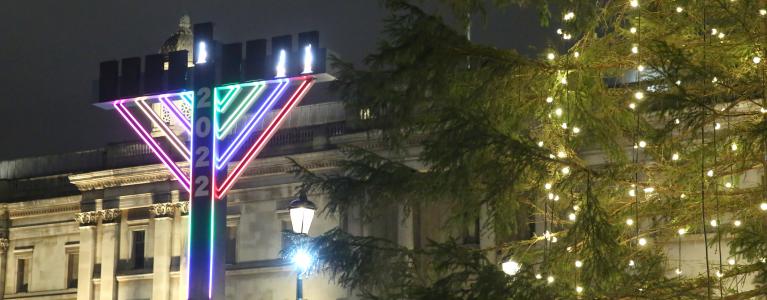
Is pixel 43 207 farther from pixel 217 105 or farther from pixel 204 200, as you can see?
pixel 204 200

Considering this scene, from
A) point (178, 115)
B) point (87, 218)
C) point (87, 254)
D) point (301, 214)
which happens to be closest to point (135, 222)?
point (87, 218)

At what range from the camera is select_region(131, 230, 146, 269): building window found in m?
47.6

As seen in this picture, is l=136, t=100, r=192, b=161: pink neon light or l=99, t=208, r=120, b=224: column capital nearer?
l=136, t=100, r=192, b=161: pink neon light

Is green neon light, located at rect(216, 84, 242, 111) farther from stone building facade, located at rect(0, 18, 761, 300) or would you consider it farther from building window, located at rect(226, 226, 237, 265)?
building window, located at rect(226, 226, 237, 265)

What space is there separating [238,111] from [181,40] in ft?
68.0

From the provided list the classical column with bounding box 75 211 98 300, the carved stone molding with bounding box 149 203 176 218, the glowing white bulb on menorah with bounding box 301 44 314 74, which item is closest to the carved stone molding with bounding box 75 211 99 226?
the classical column with bounding box 75 211 98 300

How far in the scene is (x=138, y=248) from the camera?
47719 mm

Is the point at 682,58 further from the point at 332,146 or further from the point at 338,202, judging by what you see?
the point at 332,146

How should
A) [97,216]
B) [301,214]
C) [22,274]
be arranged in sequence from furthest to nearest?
[22,274], [97,216], [301,214]

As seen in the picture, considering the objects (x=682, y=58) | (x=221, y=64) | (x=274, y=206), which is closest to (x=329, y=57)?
(x=682, y=58)

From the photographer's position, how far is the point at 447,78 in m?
14.3

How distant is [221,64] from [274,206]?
1782 centimetres

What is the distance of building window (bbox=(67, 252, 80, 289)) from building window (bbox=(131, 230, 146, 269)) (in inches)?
141

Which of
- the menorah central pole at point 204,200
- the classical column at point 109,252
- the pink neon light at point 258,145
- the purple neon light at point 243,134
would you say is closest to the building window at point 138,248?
the classical column at point 109,252
